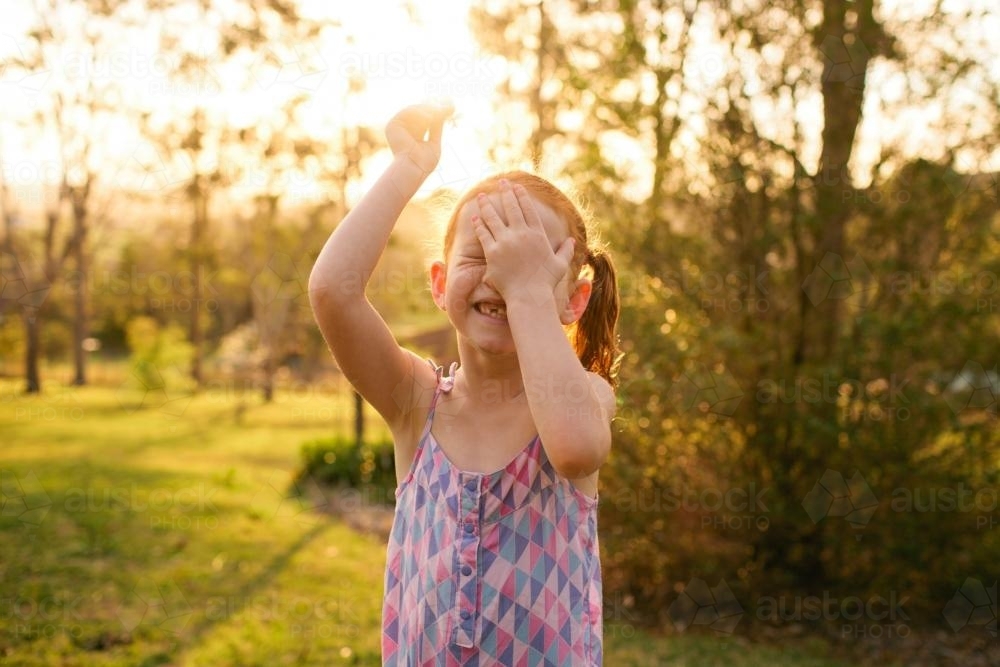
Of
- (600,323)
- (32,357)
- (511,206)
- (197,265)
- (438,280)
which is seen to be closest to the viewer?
(511,206)

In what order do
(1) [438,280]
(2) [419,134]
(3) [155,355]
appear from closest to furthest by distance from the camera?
(2) [419,134] < (1) [438,280] < (3) [155,355]

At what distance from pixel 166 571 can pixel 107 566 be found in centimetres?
38

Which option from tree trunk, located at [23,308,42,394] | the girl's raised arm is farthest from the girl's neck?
tree trunk, located at [23,308,42,394]

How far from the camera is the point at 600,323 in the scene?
1.88m

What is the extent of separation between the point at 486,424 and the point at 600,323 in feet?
1.36

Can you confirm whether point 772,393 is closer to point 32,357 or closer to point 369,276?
point 369,276

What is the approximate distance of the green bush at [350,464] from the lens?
10641 mm

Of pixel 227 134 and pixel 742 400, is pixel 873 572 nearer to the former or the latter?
pixel 742 400

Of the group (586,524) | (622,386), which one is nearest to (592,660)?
(586,524)

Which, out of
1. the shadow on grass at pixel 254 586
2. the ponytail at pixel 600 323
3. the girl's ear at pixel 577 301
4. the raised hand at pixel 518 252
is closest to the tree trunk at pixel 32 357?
the shadow on grass at pixel 254 586

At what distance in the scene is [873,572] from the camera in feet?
17.9

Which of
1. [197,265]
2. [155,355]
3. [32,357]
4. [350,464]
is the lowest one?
[155,355]

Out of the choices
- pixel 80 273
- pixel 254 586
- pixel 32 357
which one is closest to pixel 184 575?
pixel 254 586

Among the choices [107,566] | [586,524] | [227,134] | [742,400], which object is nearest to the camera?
[586,524]
